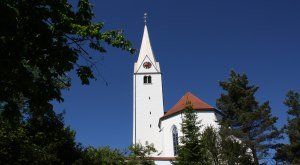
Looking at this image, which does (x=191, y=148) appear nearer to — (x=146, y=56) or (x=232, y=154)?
(x=232, y=154)

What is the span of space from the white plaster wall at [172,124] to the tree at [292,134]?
832 centimetres

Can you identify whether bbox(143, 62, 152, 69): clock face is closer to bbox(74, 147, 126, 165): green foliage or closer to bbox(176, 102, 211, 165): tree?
bbox(74, 147, 126, 165): green foliage

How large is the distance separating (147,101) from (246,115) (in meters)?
21.2

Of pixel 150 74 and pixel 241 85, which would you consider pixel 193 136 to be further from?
pixel 150 74

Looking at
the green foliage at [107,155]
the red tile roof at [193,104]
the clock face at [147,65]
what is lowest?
the green foliage at [107,155]

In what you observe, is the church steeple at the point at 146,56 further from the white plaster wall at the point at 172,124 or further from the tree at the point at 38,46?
the tree at the point at 38,46

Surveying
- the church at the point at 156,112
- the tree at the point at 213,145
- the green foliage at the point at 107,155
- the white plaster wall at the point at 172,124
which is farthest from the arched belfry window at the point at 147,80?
the tree at the point at 213,145

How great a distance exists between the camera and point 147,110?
48562mm

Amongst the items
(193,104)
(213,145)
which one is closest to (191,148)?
(213,145)

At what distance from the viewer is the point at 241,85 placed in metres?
33.4

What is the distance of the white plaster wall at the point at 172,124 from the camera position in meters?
40.0

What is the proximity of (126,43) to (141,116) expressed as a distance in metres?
40.0

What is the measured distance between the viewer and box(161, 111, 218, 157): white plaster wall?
131ft

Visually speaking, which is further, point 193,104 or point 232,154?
point 193,104
